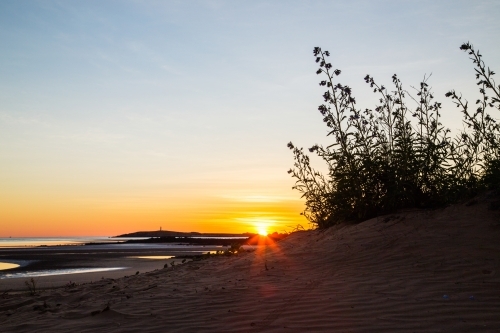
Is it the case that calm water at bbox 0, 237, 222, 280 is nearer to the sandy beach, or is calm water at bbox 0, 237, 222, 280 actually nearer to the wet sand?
the wet sand

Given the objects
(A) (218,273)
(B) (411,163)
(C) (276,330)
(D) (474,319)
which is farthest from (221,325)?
(B) (411,163)

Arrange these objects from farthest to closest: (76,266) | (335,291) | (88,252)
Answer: (88,252), (76,266), (335,291)

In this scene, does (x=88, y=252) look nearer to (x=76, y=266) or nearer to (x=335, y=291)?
(x=76, y=266)

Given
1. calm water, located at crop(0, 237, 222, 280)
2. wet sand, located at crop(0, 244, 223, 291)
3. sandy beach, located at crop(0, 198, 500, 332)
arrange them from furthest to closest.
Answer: calm water, located at crop(0, 237, 222, 280)
wet sand, located at crop(0, 244, 223, 291)
sandy beach, located at crop(0, 198, 500, 332)

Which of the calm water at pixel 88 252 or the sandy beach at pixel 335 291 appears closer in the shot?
the sandy beach at pixel 335 291

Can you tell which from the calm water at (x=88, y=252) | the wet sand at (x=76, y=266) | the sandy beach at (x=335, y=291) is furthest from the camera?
the calm water at (x=88, y=252)

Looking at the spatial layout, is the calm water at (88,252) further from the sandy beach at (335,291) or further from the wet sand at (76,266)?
the sandy beach at (335,291)

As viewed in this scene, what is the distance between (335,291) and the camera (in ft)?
17.6

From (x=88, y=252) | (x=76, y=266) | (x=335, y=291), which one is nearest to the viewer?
(x=335, y=291)

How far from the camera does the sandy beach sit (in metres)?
4.34

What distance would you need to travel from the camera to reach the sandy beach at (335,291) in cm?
434

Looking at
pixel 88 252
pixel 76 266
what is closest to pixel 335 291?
pixel 76 266

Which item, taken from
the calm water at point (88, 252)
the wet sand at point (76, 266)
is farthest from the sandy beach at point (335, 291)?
the calm water at point (88, 252)

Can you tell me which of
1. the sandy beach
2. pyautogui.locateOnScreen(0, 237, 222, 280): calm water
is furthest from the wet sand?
the sandy beach
